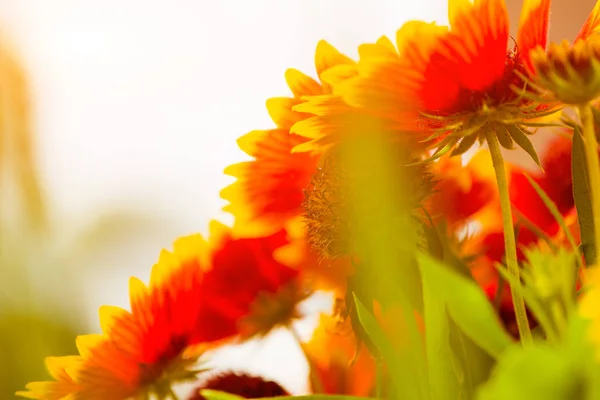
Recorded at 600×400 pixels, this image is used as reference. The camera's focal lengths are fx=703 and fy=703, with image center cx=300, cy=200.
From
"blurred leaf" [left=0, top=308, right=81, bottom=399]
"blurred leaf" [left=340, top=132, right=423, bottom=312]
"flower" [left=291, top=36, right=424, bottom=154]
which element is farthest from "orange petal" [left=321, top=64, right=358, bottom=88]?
"blurred leaf" [left=0, top=308, right=81, bottom=399]

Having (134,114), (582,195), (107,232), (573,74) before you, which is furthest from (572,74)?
(134,114)

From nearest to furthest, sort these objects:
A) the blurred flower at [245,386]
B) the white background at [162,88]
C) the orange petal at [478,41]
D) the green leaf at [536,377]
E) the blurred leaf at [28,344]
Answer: the green leaf at [536,377] → the orange petal at [478,41] → the blurred flower at [245,386] → the blurred leaf at [28,344] → the white background at [162,88]

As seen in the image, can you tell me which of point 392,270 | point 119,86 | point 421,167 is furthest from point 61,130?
point 392,270

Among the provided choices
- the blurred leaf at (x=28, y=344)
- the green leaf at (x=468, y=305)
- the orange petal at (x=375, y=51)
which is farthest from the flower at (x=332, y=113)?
the blurred leaf at (x=28, y=344)

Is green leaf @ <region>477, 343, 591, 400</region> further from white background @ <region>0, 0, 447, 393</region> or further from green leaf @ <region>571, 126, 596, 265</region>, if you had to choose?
white background @ <region>0, 0, 447, 393</region>

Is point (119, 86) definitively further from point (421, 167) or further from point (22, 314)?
point (421, 167)

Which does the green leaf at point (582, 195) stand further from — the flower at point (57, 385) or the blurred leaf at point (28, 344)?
the blurred leaf at point (28, 344)

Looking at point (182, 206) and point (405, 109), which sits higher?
point (182, 206)
